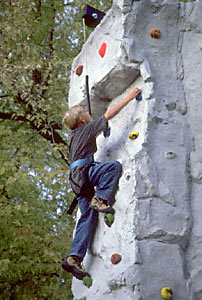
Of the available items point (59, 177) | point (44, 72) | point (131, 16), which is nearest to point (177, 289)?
point (131, 16)

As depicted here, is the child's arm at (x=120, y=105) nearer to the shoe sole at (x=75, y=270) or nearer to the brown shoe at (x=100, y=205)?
the brown shoe at (x=100, y=205)

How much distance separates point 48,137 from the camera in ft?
24.3

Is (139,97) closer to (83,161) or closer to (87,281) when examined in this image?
(83,161)

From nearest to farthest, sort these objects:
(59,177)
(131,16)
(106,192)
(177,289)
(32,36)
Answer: (177,289) → (106,192) → (131,16) → (59,177) → (32,36)

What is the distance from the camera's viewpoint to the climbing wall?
3072mm

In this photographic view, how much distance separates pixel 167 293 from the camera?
2920 millimetres

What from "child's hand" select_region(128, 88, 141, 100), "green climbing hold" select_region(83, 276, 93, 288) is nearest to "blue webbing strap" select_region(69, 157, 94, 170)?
"child's hand" select_region(128, 88, 141, 100)

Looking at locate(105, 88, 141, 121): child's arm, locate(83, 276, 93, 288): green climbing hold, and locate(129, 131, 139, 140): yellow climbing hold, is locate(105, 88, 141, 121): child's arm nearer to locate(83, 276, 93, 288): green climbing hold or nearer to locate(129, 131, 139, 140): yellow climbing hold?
locate(129, 131, 139, 140): yellow climbing hold

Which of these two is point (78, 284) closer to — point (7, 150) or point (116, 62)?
point (116, 62)

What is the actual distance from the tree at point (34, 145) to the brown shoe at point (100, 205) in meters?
2.52

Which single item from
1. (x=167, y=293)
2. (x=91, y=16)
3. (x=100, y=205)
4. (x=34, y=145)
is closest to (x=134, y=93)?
(x=100, y=205)

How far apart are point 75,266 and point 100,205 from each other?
1.61 ft

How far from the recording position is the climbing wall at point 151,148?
3.07 meters

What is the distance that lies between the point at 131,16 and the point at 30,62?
10.2 ft
